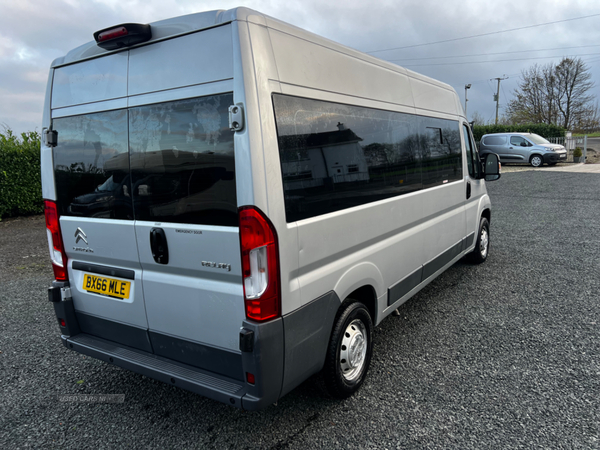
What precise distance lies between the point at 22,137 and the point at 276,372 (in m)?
12.0

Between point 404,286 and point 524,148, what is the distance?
2120 centimetres

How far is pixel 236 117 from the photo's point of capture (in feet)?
6.91

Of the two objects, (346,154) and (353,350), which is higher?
(346,154)

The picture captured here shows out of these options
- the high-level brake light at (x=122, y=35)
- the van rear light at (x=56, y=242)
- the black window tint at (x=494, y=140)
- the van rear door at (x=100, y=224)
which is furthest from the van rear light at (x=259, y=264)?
the black window tint at (x=494, y=140)

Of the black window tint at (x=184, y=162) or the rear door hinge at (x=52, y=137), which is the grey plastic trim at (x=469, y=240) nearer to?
the black window tint at (x=184, y=162)

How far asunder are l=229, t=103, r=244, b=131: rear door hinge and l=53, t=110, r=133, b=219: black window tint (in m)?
0.87

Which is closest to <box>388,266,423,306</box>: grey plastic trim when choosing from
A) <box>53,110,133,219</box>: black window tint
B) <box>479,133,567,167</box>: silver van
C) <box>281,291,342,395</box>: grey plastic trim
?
<box>281,291,342,395</box>: grey plastic trim

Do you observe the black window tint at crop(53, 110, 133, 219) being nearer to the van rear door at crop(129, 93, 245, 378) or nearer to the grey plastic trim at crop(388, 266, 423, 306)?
the van rear door at crop(129, 93, 245, 378)

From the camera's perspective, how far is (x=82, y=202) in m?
2.90

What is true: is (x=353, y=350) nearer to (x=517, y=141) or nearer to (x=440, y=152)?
(x=440, y=152)

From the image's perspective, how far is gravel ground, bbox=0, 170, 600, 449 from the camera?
2566 mm

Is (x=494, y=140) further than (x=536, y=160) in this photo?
Yes

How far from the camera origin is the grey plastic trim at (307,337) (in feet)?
7.72

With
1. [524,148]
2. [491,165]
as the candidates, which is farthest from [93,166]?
[524,148]
